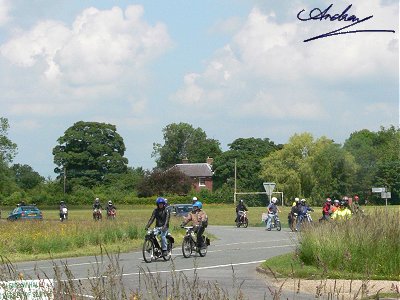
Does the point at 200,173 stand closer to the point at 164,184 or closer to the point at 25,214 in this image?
the point at 164,184

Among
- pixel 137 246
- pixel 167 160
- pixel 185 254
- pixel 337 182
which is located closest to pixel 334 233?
pixel 185 254

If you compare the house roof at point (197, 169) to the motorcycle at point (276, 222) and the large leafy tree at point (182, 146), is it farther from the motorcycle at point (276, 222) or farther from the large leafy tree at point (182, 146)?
the motorcycle at point (276, 222)

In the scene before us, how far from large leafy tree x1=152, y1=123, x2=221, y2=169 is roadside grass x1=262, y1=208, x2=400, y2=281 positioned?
13949 cm

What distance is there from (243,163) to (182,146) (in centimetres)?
2661

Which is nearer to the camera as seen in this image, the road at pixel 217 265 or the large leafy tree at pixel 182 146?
the road at pixel 217 265

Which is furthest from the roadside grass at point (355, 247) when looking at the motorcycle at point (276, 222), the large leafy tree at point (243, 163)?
the large leafy tree at point (243, 163)

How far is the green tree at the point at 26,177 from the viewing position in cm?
15685

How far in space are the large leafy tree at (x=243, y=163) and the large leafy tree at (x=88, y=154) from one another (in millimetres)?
16398

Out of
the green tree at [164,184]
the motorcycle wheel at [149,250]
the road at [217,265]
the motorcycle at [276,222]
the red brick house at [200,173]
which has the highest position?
the red brick house at [200,173]

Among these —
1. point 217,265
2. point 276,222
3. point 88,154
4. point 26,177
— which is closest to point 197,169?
point 88,154

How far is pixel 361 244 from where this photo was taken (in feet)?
57.6

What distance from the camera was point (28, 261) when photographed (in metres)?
25.8

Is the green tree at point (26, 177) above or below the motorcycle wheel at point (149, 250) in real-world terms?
above

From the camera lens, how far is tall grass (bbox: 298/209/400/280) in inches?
668
